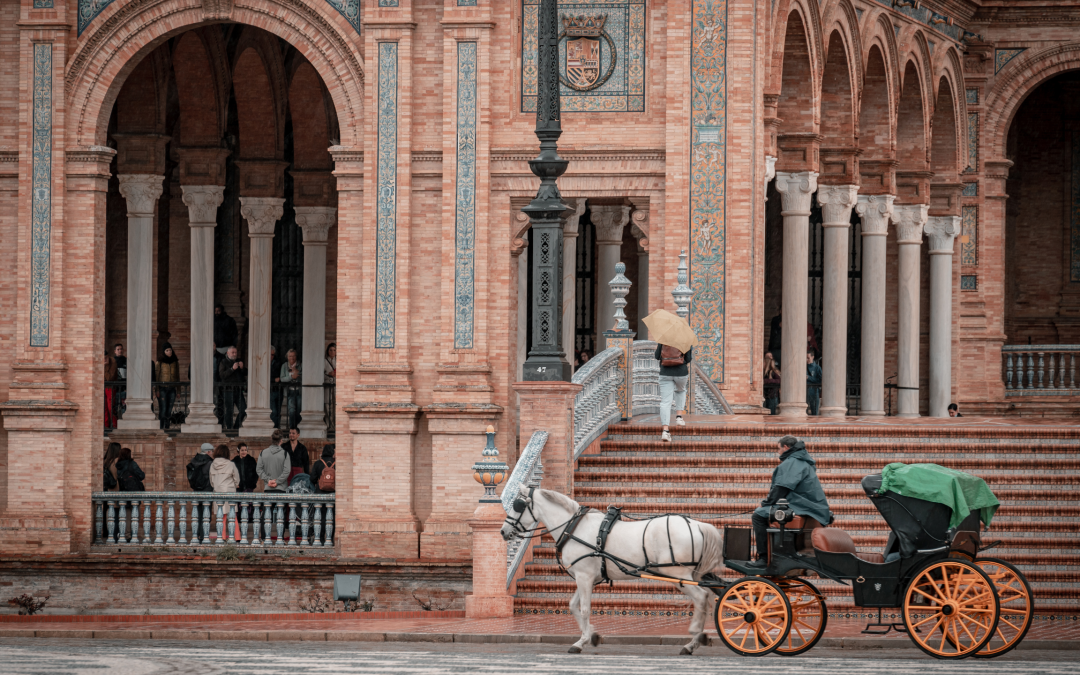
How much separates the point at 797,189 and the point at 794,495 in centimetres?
1321

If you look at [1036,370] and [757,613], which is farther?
[1036,370]

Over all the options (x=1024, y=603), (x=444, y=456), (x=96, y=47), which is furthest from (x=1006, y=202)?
(x=1024, y=603)

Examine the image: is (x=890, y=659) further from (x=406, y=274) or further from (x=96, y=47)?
(x=96, y=47)

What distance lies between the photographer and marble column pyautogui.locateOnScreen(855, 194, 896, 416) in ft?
101

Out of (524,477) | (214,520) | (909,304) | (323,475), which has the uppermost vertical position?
(909,304)

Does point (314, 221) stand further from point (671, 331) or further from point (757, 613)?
point (757, 613)

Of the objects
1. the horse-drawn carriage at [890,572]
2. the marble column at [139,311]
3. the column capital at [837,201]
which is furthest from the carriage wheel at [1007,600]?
the marble column at [139,311]

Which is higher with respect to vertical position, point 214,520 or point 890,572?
point 890,572

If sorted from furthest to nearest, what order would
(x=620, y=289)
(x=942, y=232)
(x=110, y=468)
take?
(x=942, y=232), (x=110, y=468), (x=620, y=289)

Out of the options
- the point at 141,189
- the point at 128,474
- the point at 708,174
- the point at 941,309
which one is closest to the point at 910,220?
the point at 941,309

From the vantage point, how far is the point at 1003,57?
34594 mm

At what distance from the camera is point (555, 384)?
62.1 feet

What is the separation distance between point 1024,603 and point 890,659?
1.17m

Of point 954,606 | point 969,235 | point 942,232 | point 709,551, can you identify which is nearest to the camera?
point 954,606
